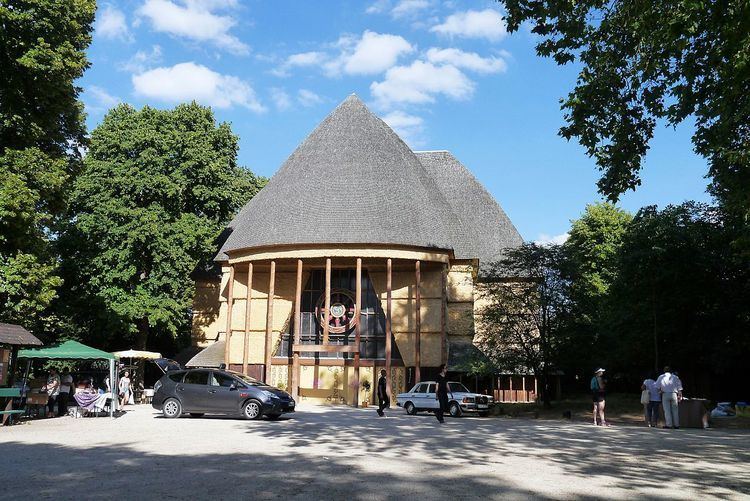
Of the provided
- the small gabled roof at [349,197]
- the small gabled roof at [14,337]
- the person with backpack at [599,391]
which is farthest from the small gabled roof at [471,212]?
the small gabled roof at [14,337]

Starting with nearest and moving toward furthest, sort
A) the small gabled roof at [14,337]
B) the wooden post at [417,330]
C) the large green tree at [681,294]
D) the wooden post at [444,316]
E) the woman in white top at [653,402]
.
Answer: the small gabled roof at [14,337] < the woman in white top at [653,402] < the large green tree at [681,294] < the wooden post at [417,330] < the wooden post at [444,316]

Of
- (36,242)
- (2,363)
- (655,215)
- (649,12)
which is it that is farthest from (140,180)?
(649,12)

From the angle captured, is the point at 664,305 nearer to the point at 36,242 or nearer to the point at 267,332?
the point at 267,332

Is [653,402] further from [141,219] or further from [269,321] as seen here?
[141,219]

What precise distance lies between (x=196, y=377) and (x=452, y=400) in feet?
31.8

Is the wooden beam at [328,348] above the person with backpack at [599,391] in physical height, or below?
above

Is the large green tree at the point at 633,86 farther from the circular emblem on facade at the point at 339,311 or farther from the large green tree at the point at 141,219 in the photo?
the large green tree at the point at 141,219

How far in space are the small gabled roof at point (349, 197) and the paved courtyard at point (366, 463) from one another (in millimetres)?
18010

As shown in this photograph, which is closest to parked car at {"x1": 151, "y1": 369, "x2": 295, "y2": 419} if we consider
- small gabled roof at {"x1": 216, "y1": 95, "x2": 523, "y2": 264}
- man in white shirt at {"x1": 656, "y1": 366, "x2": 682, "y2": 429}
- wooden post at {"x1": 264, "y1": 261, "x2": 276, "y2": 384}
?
man in white shirt at {"x1": 656, "y1": 366, "x2": 682, "y2": 429}

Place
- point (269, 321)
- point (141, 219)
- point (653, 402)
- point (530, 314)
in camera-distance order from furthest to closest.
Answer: point (141, 219), point (269, 321), point (530, 314), point (653, 402)

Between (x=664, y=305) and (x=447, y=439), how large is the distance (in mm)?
18466

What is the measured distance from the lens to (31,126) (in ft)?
71.1

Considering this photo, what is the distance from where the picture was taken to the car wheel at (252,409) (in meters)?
19.9

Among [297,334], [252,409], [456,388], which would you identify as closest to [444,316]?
[297,334]
